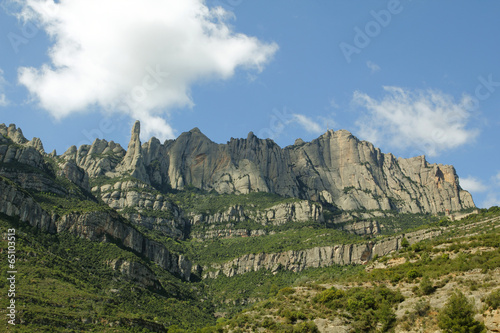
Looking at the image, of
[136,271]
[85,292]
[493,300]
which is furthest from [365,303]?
[136,271]

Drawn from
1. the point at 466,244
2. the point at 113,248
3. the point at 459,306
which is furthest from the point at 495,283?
the point at 113,248

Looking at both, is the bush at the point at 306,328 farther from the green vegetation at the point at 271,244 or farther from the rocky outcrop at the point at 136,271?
the green vegetation at the point at 271,244

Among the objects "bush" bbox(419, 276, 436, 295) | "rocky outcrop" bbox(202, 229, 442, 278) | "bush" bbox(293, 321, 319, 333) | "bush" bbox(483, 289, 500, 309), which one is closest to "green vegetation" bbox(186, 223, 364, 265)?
"rocky outcrop" bbox(202, 229, 442, 278)

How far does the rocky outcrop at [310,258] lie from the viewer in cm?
15662

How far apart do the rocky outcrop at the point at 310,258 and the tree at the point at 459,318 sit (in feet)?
341

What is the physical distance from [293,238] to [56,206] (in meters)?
87.9

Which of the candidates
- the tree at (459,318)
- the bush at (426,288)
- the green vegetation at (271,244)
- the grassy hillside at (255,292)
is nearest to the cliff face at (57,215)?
the grassy hillside at (255,292)

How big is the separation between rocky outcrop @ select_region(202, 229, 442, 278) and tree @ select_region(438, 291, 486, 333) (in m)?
104

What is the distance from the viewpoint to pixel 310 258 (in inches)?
6673

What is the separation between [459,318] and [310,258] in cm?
12318

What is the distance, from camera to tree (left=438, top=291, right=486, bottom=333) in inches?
1810

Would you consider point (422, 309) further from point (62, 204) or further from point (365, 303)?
point (62, 204)

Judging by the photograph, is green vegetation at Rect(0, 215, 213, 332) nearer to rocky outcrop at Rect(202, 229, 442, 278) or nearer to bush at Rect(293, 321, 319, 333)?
rocky outcrop at Rect(202, 229, 442, 278)

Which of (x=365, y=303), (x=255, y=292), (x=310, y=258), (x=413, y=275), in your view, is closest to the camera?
(x=365, y=303)
